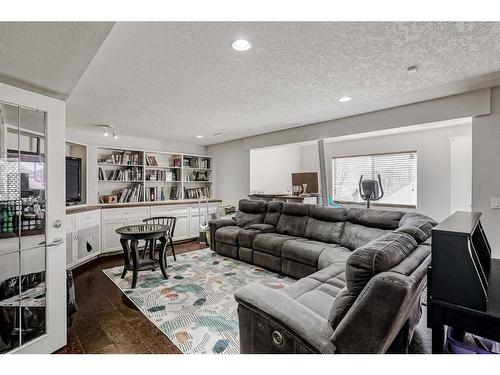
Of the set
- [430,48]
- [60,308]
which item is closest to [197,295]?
Answer: [60,308]

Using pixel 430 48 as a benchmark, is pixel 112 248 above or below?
below

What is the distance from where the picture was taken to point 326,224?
11.8ft

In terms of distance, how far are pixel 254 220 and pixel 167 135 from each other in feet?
8.36

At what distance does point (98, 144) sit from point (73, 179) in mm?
1057

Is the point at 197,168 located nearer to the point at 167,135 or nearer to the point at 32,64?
the point at 167,135

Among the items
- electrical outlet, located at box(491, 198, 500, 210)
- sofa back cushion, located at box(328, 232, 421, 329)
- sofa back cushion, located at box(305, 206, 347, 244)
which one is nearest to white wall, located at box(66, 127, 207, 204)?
sofa back cushion, located at box(305, 206, 347, 244)

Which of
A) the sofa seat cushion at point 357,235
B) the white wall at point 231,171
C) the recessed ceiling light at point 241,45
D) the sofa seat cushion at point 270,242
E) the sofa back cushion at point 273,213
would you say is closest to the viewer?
the recessed ceiling light at point 241,45

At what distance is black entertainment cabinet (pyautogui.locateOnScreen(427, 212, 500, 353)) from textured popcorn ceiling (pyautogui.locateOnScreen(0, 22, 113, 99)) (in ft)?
6.51

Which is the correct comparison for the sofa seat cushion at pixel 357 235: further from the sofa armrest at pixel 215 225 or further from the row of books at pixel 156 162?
the row of books at pixel 156 162

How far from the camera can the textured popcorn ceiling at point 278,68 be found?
1620 mm

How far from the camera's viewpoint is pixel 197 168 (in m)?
6.12

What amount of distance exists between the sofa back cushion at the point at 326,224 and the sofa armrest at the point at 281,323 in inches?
84.2

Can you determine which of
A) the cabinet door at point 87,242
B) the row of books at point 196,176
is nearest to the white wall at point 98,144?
the row of books at point 196,176

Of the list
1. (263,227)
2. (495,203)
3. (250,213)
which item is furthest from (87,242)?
(495,203)
